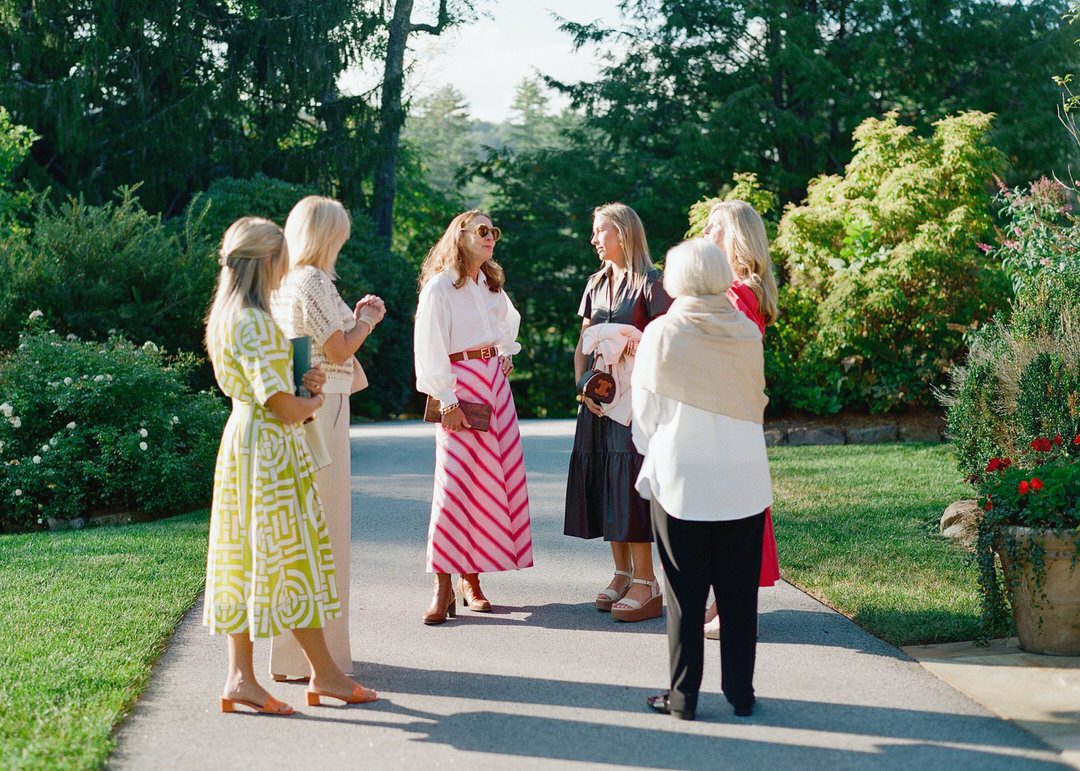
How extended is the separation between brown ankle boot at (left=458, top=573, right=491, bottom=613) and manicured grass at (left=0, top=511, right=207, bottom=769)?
154 centimetres

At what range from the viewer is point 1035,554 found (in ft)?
17.3

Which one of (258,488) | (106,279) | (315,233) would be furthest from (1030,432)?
(106,279)

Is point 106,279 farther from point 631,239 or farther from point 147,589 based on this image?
point 631,239

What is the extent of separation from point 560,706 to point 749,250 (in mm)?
2408

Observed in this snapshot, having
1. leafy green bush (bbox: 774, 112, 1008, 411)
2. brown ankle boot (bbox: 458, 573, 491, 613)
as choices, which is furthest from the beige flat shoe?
leafy green bush (bbox: 774, 112, 1008, 411)

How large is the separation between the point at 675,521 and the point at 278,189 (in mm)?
19766

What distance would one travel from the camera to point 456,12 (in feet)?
106

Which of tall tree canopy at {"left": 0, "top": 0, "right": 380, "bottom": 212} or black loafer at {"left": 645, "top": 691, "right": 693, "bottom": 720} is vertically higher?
tall tree canopy at {"left": 0, "top": 0, "right": 380, "bottom": 212}

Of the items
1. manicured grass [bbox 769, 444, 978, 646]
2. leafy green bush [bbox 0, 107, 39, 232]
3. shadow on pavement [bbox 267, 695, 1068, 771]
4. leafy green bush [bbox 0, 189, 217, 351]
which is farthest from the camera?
leafy green bush [bbox 0, 107, 39, 232]

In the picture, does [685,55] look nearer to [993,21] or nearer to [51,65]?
[993,21]

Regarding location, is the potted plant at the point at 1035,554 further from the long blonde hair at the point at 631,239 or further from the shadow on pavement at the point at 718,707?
the long blonde hair at the point at 631,239

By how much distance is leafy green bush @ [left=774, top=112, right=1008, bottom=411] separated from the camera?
48.5 ft

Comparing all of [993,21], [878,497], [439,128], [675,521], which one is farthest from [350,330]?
[439,128]

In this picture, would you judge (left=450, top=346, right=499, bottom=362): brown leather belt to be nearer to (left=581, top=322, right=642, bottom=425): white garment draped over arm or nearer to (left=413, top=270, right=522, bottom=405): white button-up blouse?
(left=413, top=270, right=522, bottom=405): white button-up blouse
